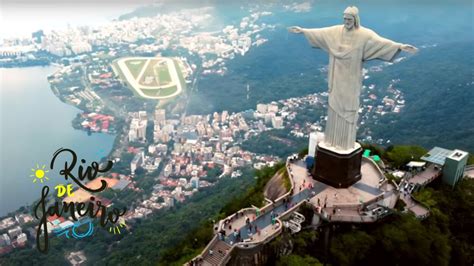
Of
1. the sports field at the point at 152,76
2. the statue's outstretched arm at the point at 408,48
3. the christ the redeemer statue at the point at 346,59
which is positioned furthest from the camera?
the sports field at the point at 152,76

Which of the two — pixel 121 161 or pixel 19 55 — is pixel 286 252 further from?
pixel 19 55

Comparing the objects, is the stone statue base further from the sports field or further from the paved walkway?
the sports field

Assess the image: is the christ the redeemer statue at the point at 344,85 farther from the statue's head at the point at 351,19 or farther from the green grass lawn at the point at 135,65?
the green grass lawn at the point at 135,65

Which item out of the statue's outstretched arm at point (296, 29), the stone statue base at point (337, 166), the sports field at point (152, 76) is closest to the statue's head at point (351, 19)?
the statue's outstretched arm at point (296, 29)

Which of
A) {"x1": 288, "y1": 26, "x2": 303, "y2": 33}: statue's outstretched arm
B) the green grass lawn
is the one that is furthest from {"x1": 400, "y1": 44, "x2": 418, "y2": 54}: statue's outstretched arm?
the green grass lawn

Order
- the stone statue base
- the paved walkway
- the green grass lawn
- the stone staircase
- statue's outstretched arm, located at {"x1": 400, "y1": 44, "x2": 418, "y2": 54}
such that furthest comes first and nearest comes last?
the green grass lawn
the stone statue base
statue's outstretched arm, located at {"x1": 400, "y1": 44, "x2": 418, "y2": 54}
the paved walkway
the stone staircase

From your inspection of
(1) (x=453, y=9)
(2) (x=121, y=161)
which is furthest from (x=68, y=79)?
(1) (x=453, y=9)

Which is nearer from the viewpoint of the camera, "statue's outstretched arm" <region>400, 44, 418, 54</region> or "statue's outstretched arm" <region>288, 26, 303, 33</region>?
"statue's outstretched arm" <region>400, 44, 418, 54</region>
